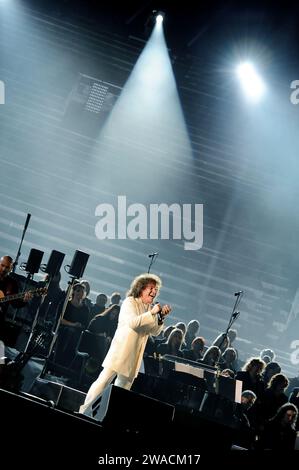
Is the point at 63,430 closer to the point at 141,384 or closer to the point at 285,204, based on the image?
the point at 141,384

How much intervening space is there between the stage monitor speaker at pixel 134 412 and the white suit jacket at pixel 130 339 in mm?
1615

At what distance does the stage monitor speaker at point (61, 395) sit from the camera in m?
5.90

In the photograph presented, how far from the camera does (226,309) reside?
13945 millimetres

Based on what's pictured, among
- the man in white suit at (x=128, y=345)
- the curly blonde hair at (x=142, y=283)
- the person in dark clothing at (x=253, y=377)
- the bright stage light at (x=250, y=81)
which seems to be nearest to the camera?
the man in white suit at (x=128, y=345)

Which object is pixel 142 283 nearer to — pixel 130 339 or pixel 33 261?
pixel 130 339

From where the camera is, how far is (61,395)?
602 cm

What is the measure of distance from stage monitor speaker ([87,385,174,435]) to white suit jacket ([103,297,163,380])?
1.61 m

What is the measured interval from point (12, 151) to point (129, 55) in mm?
4184

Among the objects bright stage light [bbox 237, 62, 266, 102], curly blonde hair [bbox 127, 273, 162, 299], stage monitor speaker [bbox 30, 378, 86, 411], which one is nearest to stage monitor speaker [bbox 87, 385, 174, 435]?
curly blonde hair [bbox 127, 273, 162, 299]

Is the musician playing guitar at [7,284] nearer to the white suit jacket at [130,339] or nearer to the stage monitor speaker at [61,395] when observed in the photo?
the stage monitor speaker at [61,395]

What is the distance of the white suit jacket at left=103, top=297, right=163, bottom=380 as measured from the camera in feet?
17.6

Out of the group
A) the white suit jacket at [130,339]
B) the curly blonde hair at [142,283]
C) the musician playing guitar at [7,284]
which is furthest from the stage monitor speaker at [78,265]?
the white suit jacket at [130,339]

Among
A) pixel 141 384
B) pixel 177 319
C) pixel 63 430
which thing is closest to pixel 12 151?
pixel 177 319

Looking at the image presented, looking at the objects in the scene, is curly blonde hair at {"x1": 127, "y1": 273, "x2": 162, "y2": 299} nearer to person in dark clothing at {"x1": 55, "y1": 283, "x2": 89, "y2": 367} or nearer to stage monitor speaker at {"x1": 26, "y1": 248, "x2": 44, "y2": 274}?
stage monitor speaker at {"x1": 26, "y1": 248, "x2": 44, "y2": 274}
